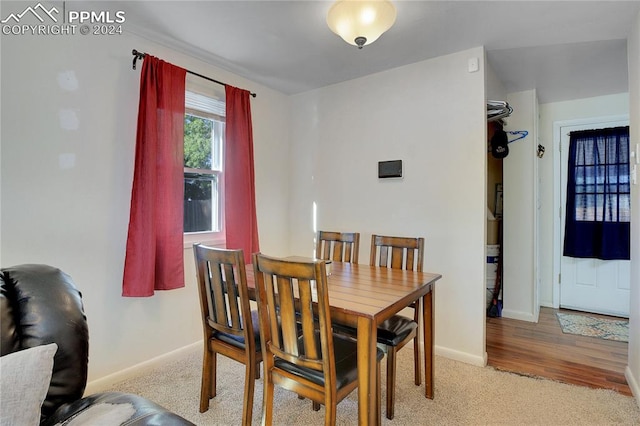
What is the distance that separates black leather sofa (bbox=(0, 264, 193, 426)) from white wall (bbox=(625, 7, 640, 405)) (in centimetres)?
263

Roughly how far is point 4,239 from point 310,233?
2.36 metres

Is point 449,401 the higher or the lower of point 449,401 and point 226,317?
the lower

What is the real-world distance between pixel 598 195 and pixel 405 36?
303cm

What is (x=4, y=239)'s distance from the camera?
68.9 inches

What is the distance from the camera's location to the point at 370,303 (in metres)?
1.48

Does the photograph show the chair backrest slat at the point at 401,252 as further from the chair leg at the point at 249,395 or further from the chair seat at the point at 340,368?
the chair leg at the point at 249,395

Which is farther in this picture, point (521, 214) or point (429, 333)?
point (521, 214)

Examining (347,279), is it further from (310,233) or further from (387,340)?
(310,233)

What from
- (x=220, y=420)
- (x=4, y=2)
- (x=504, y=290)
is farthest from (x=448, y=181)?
(x=4, y=2)

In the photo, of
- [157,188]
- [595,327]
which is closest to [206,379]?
A: [157,188]

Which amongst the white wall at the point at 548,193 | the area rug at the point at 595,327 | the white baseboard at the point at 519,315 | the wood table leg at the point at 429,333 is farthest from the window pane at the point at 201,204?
the white wall at the point at 548,193

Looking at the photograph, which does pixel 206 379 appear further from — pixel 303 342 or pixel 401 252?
pixel 401 252

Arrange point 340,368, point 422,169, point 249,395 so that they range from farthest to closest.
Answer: point 422,169 < point 249,395 < point 340,368

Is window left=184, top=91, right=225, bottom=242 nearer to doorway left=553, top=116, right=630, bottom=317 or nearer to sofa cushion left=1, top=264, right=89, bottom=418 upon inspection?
sofa cushion left=1, top=264, right=89, bottom=418
